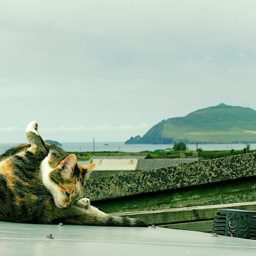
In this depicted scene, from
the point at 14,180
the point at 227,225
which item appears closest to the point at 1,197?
the point at 14,180

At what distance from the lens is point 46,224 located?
229 inches

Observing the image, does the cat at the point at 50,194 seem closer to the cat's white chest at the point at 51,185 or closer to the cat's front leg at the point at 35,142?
the cat's white chest at the point at 51,185

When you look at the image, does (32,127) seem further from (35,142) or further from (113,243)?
(113,243)

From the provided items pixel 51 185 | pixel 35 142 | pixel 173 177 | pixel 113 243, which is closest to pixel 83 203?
pixel 51 185

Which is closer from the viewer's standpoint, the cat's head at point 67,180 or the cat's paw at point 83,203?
the cat's head at point 67,180

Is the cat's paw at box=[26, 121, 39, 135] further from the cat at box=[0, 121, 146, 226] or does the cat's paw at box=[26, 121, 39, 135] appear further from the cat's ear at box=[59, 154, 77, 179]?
the cat's ear at box=[59, 154, 77, 179]

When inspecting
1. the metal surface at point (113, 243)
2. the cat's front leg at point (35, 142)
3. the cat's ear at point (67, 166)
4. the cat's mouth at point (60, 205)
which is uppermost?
the cat's front leg at point (35, 142)

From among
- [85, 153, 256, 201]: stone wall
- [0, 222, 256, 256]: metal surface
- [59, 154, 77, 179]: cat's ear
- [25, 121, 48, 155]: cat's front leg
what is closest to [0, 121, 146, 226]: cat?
[59, 154, 77, 179]: cat's ear

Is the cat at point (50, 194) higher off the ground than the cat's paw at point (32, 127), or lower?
lower

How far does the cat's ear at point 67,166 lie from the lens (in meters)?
5.81

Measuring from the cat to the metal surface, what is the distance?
434 mm

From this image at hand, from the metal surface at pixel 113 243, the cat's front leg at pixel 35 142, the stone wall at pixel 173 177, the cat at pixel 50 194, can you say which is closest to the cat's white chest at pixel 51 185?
the cat at pixel 50 194

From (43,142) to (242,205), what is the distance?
2714 millimetres

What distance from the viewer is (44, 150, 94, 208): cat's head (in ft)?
19.1
